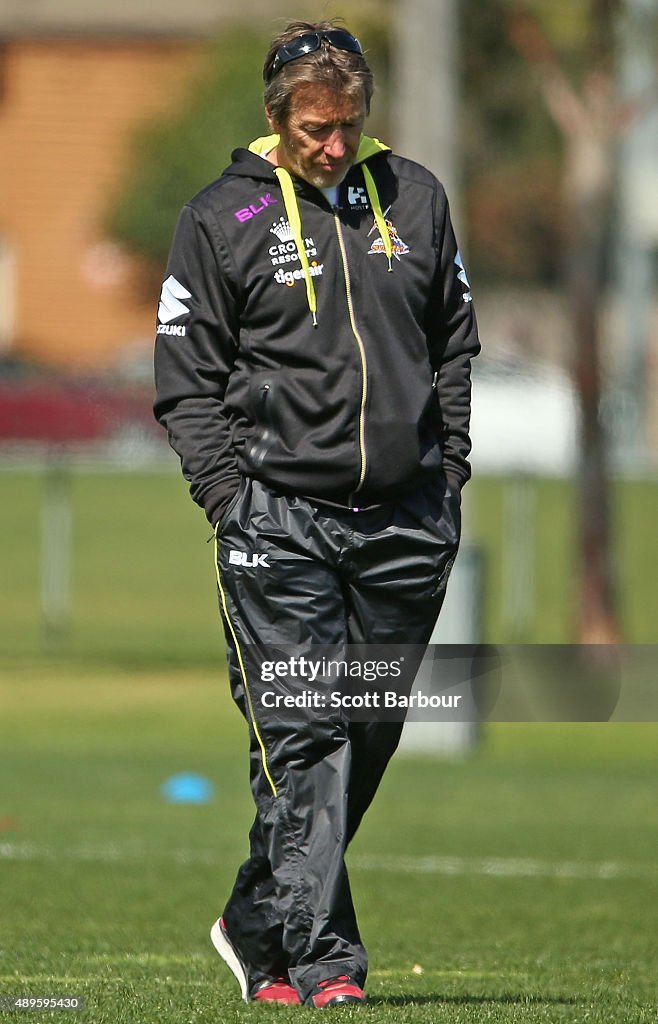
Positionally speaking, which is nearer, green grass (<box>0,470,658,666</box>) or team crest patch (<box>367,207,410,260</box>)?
team crest patch (<box>367,207,410,260</box>)

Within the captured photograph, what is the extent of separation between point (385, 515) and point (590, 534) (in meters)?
13.6

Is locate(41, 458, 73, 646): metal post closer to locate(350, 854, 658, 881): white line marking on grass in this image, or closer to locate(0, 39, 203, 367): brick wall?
locate(350, 854, 658, 881): white line marking on grass

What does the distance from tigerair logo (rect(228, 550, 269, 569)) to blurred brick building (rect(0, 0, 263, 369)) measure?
151 ft

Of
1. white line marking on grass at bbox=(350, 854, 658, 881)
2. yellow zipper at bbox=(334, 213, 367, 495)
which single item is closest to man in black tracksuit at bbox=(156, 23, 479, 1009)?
yellow zipper at bbox=(334, 213, 367, 495)

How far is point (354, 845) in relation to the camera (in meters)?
9.38

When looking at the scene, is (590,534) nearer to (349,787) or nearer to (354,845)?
(354,845)

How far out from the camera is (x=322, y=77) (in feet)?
16.6

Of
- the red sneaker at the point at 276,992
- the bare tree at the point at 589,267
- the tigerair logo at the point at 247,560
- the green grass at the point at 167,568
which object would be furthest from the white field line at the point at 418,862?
the bare tree at the point at 589,267

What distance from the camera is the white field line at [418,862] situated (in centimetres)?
852

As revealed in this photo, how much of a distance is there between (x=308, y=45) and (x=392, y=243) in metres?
0.53

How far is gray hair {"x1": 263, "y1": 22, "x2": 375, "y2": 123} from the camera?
199 inches

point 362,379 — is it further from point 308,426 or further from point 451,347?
point 451,347

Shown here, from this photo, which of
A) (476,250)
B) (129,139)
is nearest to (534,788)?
(476,250)

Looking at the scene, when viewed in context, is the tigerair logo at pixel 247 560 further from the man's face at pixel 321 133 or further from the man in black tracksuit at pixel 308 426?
the man's face at pixel 321 133
